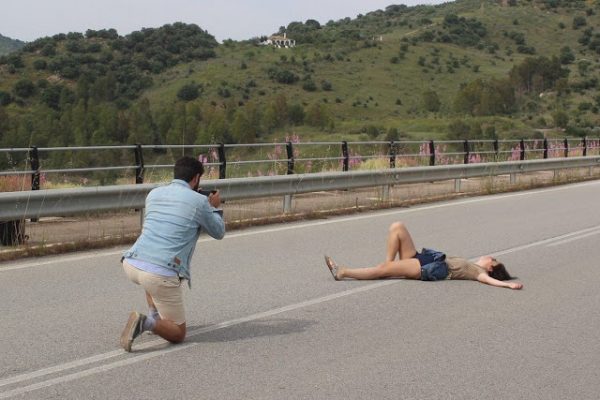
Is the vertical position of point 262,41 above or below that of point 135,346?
above

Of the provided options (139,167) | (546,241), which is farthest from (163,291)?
(139,167)

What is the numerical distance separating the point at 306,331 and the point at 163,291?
1.32m

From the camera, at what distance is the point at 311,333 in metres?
6.65

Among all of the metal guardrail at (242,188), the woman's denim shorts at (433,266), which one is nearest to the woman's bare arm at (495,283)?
the woman's denim shorts at (433,266)

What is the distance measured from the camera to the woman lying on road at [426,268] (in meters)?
8.79

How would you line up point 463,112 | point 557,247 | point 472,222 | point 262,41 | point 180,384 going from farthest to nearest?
1. point 262,41
2. point 463,112
3. point 472,222
4. point 557,247
5. point 180,384

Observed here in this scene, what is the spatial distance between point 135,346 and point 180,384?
1.08 metres

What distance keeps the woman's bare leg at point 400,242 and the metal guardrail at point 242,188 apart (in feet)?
15.3

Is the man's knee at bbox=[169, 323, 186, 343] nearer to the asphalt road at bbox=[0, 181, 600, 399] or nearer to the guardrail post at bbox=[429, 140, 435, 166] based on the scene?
the asphalt road at bbox=[0, 181, 600, 399]

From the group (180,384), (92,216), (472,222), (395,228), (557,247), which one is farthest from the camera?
(472,222)

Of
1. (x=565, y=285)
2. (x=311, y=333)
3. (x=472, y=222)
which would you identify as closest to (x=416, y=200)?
(x=472, y=222)

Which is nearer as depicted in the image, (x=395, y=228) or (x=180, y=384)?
(x=180, y=384)

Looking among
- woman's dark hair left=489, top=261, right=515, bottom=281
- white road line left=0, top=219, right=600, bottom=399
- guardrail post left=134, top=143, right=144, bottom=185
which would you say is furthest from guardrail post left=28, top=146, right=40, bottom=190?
woman's dark hair left=489, top=261, right=515, bottom=281

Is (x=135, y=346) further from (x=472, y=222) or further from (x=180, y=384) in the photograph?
(x=472, y=222)
